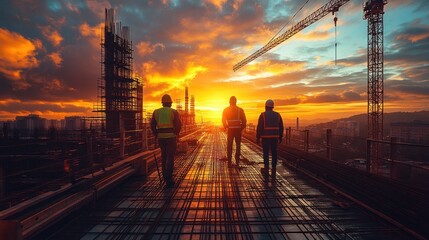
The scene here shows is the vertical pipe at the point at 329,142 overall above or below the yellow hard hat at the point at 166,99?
below

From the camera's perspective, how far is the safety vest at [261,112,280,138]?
8258mm

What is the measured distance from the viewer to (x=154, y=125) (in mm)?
7105

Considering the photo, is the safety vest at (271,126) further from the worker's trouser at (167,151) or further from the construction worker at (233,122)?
the worker's trouser at (167,151)

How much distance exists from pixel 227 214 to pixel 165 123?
10.2 ft

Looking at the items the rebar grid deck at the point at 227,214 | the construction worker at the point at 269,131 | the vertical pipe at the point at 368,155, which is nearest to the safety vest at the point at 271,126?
the construction worker at the point at 269,131

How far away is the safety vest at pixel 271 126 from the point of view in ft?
27.1

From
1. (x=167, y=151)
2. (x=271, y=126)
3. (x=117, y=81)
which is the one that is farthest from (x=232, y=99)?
(x=117, y=81)

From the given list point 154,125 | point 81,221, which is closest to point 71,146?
point 154,125

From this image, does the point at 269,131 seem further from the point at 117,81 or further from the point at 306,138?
Result: the point at 117,81

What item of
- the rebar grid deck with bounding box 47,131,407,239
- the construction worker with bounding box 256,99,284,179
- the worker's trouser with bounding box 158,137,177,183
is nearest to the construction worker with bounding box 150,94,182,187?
the worker's trouser with bounding box 158,137,177,183

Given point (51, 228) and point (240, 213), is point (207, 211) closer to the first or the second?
point (240, 213)

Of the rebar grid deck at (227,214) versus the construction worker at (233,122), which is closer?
the rebar grid deck at (227,214)

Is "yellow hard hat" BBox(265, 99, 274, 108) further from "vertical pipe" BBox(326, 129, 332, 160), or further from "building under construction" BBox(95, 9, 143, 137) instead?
"building under construction" BBox(95, 9, 143, 137)

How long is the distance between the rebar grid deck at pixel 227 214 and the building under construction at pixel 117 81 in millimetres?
34976
